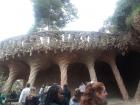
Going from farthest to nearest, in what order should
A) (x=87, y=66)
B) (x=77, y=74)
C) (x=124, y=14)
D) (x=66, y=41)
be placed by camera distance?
1. (x=77, y=74)
2. (x=87, y=66)
3. (x=124, y=14)
4. (x=66, y=41)

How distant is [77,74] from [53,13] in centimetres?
805

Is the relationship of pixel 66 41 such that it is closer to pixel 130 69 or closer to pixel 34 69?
pixel 34 69

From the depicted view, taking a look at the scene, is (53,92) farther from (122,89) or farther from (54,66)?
(54,66)

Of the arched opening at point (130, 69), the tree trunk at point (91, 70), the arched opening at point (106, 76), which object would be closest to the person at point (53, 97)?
the tree trunk at point (91, 70)

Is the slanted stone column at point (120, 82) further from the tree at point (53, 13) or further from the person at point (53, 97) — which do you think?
the person at point (53, 97)

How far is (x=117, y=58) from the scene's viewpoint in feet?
72.6

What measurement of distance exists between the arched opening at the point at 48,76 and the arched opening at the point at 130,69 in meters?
3.71

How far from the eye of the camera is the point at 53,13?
28469 mm

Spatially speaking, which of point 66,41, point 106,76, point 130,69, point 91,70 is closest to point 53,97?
point 66,41

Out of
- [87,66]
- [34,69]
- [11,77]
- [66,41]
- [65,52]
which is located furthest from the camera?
[11,77]

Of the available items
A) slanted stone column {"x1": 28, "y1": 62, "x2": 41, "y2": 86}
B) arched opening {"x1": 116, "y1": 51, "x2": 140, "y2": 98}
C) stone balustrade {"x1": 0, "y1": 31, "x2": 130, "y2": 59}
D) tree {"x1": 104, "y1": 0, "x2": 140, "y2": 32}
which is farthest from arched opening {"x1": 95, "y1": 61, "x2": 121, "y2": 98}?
slanted stone column {"x1": 28, "y1": 62, "x2": 41, "y2": 86}

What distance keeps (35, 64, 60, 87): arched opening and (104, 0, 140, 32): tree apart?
4313 millimetres

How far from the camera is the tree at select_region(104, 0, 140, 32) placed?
18.6 meters

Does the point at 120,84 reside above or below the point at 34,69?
below
